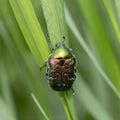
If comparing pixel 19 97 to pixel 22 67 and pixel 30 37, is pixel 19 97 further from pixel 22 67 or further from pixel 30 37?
pixel 30 37

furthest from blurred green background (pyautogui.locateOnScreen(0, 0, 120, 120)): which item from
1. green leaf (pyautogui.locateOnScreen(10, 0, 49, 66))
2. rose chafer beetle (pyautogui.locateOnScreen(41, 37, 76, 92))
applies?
green leaf (pyautogui.locateOnScreen(10, 0, 49, 66))

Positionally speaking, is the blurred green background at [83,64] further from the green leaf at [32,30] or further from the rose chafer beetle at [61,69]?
the green leaf at [32,30]

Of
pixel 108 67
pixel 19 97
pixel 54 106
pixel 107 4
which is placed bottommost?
pixel 54 106

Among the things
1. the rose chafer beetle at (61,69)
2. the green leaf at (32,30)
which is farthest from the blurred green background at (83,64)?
the green leaf at (32,30)

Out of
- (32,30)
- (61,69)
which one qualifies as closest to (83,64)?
(61,69)

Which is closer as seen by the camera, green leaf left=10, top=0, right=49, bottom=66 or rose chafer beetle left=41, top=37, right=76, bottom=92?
green leaf left=10, top=0, right=49, bottom=66

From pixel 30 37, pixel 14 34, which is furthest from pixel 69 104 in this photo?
pixel 14 34

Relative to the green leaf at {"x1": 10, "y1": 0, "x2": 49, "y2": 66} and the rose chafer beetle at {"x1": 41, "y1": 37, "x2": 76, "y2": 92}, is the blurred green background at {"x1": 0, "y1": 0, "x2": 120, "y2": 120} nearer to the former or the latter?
the rose chafer beetle at {"x1": 41, "y1": 37, "x2": 76, "y2": 92}

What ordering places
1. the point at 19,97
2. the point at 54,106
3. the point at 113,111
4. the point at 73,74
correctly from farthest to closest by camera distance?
the point at 54,106, the point at 19,97, the point at 113,111, the point at 73,74
